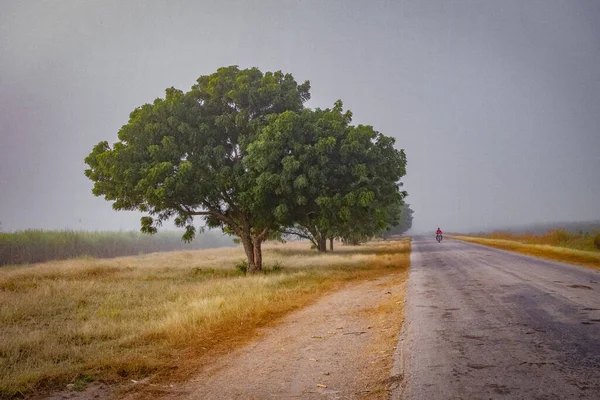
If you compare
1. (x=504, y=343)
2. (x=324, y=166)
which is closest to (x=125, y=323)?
(x=504, y=343)

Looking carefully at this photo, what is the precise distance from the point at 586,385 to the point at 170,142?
752 inches

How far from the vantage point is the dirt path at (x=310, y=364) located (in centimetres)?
508

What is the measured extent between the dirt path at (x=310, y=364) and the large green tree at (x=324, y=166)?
949 centimetres

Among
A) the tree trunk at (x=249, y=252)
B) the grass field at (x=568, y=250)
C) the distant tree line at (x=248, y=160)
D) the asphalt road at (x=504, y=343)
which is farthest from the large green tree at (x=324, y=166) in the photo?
the grass field at (x=568, y=250)

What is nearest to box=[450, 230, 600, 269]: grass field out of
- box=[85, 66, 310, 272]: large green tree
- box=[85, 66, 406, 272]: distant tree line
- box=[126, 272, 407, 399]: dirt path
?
box=[85, 66, 406, 272]: distant tree line

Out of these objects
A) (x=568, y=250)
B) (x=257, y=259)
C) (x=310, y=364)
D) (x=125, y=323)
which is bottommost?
(x=125, y=323)

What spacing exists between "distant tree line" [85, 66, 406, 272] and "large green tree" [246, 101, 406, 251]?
0.05m

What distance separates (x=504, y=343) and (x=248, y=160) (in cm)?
1521

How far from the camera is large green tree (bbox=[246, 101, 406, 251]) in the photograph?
18781mm

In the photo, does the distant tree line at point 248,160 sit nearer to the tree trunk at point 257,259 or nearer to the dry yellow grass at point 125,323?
the tree trunk at point 257,259

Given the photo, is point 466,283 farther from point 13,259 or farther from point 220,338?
point 13,259

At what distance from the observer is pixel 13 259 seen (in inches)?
1497

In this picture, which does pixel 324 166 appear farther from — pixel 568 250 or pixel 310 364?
pixel 568 250

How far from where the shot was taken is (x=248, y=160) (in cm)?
1928
